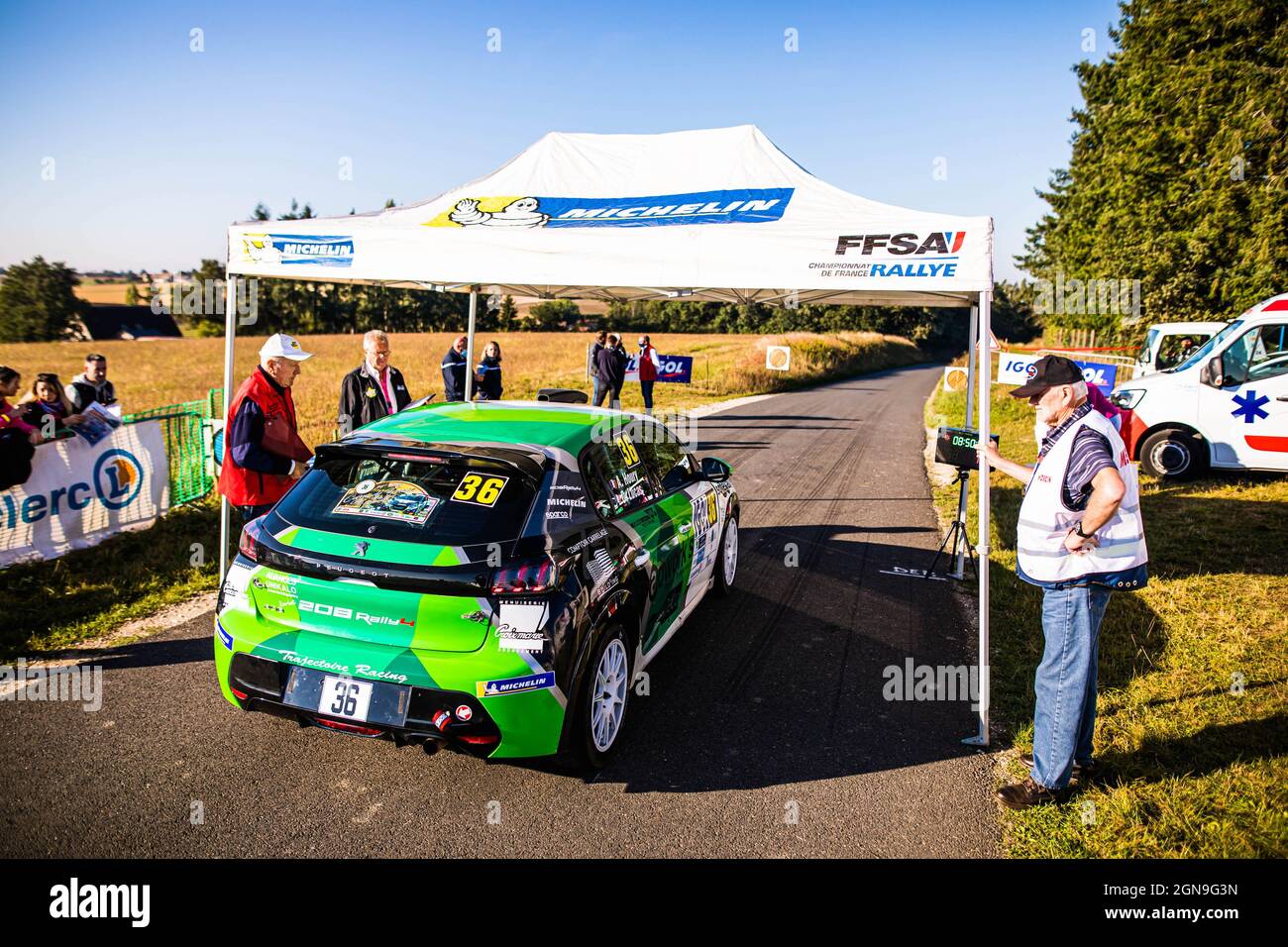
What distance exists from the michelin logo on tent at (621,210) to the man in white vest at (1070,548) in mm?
2598

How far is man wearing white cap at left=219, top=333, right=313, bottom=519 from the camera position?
16.6 feet

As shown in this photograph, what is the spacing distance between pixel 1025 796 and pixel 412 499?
3.25 meters

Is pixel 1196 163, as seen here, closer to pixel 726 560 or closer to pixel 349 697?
pixel 726 560

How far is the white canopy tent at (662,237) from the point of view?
4.73 meters

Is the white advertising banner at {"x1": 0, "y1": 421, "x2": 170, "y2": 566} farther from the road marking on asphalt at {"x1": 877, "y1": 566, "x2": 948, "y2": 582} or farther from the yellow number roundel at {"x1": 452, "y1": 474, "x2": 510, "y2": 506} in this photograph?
the road marking on asphalt at {"x1": 877, "y1": 566, "x2": 948, "y2": 582}

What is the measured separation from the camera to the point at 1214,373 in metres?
10.9

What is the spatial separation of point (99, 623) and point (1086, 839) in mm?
6227

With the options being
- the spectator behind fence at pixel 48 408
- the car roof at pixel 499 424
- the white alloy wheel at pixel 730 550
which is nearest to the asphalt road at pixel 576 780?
the white alloy wheel at pixel 730 550

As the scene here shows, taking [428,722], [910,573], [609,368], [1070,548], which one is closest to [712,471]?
[1070,548]

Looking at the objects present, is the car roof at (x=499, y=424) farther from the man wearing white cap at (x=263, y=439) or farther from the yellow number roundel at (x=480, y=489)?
the man wearing white cap at (x=263, y=439)
